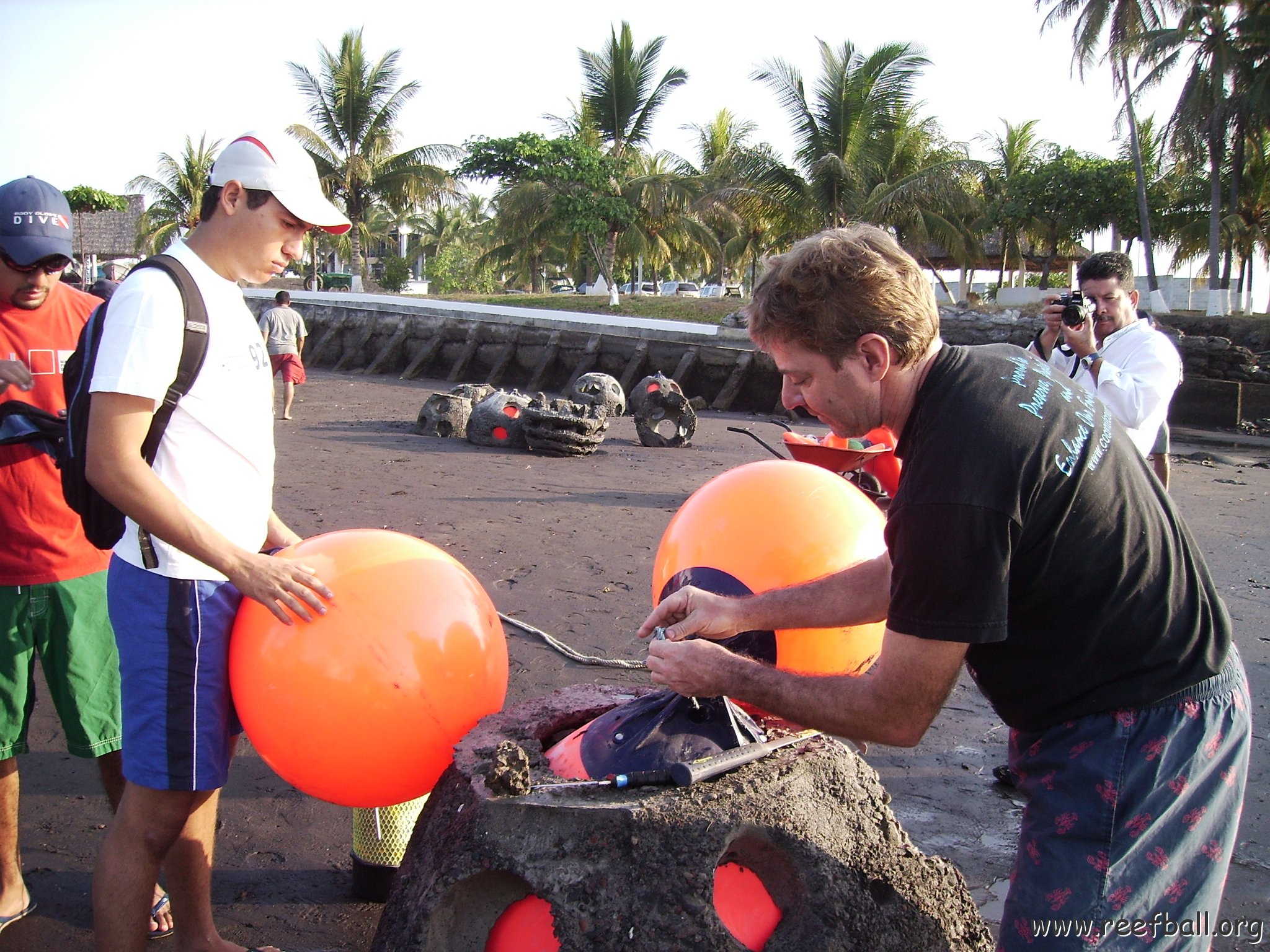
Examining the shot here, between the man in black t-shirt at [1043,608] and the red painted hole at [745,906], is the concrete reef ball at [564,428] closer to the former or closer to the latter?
the red painted hole at [745,906]

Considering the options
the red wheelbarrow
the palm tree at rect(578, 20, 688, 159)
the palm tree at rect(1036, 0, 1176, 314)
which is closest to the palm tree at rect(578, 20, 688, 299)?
the palm tree at rect(578, 20, 688, 159)

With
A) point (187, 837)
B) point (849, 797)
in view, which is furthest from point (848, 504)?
point (187, 837)

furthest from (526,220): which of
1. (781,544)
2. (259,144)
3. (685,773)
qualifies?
(685,773)

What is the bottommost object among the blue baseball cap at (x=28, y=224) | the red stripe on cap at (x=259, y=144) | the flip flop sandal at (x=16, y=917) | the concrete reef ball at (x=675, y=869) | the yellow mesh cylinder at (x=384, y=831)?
the flip flop sandal at (x=16, y=917)

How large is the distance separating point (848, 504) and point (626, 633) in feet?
8.74

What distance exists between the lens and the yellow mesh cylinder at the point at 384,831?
3.08 meters

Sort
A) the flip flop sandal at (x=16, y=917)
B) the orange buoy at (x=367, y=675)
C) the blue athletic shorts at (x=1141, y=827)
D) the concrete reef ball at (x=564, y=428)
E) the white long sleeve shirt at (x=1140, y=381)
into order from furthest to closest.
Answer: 1. the concrete reef ball at (x=564, y=428)
2. the white long sleeve shirt at (x=1140, y=381)
3. the flip flop sandal at (x=16, y=917)
4. the orange buoy at (x=367, y=675)
5. the blue athletic shorts at (x=1141, y=827)

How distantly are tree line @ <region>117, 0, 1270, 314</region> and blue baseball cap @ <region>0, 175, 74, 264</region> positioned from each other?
2387 cm

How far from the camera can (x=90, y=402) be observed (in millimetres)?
2338

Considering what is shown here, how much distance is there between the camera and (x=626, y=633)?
5.79 meters

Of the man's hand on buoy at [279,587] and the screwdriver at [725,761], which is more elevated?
the man's hand on buoy at [279,587]

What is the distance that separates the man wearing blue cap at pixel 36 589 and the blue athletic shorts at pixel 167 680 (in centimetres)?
76

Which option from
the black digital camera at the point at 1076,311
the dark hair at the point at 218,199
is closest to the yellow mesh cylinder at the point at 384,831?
the dark hair at the point at 218,199

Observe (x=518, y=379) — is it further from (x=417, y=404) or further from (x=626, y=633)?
(x=626, y=633)
